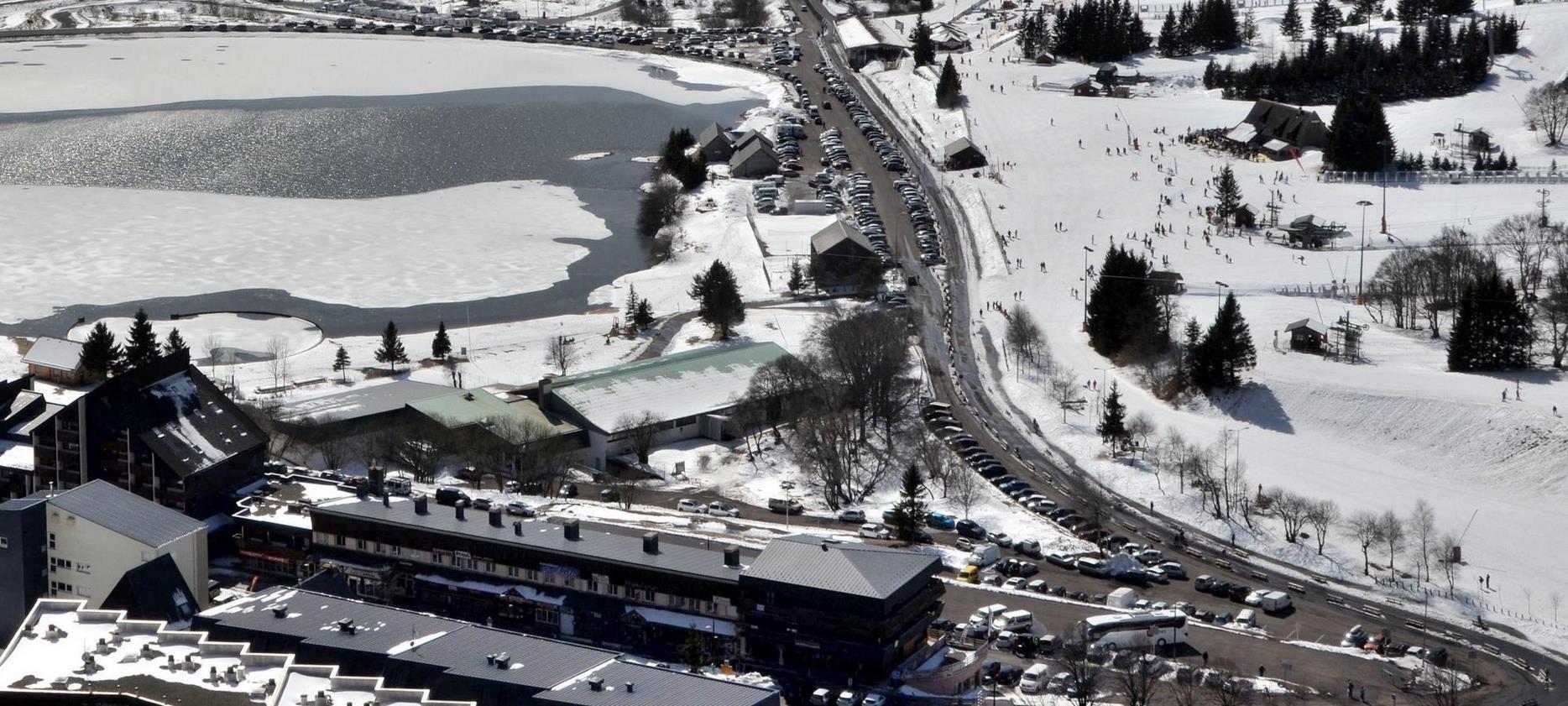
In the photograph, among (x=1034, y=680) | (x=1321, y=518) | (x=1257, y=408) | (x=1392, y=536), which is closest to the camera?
(x=1034, y=680)

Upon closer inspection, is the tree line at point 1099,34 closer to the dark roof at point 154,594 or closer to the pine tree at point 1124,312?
the pine tree at point 1124,312

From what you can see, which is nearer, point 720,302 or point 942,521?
point 942,521

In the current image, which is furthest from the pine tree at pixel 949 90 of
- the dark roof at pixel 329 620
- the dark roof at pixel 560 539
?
the dark roof at pixel 329 620

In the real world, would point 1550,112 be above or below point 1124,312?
above

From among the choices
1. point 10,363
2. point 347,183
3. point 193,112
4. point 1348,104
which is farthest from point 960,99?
point 10,363

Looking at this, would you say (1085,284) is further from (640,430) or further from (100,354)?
(100,354)

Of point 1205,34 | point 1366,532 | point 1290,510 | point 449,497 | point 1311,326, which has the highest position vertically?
point 1205,34

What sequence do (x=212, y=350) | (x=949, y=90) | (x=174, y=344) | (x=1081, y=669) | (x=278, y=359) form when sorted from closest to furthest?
(x=1081, y=669) < (x=174, y=344) < (x=212, y=350) < (x=278, y=359) < (x=949, y=90)

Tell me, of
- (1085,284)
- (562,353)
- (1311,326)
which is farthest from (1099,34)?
(562,353)
